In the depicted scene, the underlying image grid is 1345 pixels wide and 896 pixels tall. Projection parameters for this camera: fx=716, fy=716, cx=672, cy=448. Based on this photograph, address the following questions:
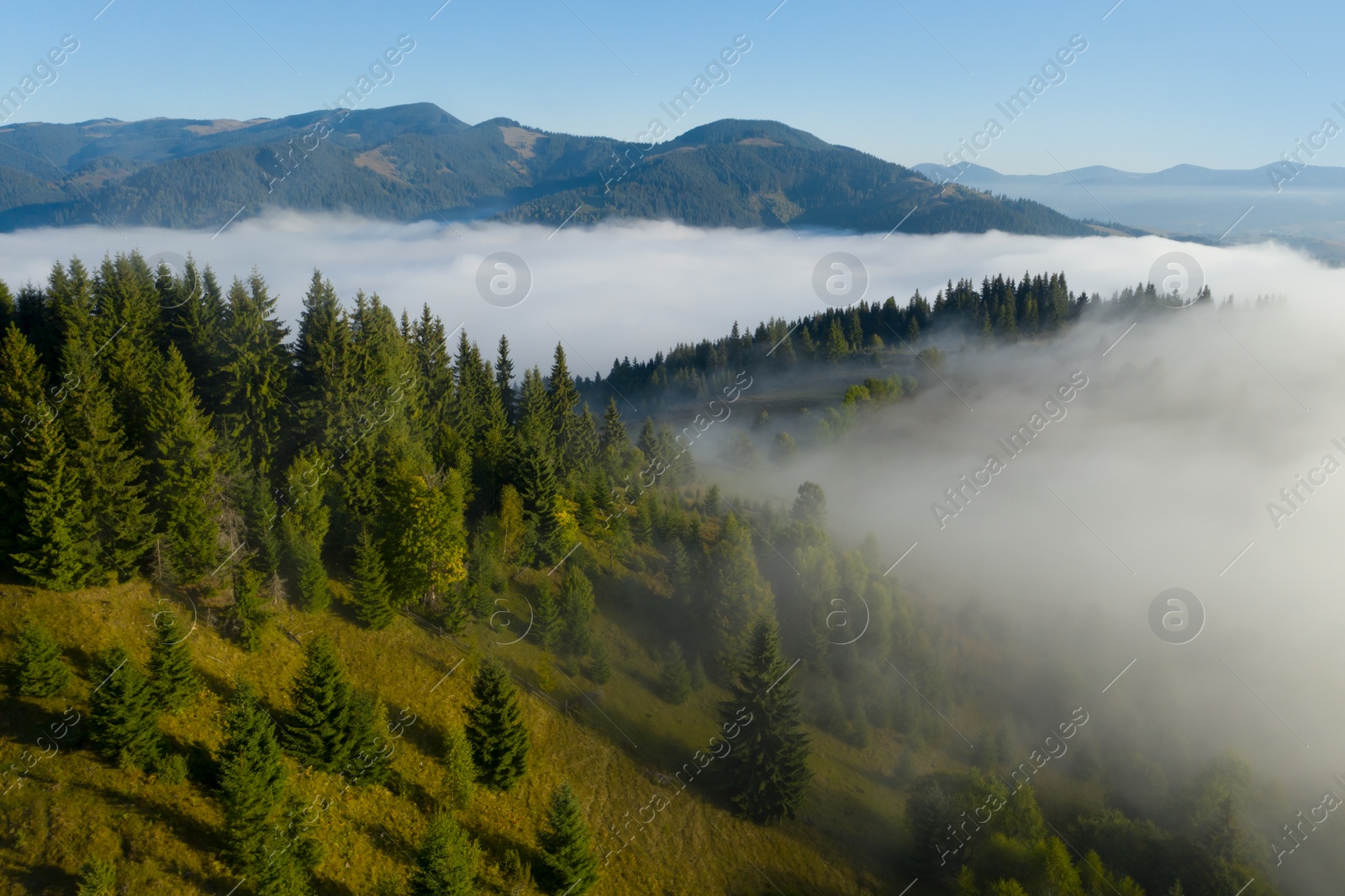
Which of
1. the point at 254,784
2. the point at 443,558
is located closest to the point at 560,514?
the point at 443,558

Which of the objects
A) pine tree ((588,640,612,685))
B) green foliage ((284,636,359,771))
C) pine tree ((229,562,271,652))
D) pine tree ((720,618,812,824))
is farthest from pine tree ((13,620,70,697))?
pine tree ((720,618,812,824))

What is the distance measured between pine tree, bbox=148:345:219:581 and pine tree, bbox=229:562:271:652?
2.33m

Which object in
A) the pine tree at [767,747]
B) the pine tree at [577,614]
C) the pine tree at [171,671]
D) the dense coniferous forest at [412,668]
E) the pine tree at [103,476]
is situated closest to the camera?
the dense coniferous forest at [412,668]

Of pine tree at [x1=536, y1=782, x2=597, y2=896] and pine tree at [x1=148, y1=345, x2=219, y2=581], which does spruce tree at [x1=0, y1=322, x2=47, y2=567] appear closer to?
pine tree at [x1=148, y1=345, x2=219, y2=581]

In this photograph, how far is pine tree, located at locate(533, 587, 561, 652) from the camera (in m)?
49.9

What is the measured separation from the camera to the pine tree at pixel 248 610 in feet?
123

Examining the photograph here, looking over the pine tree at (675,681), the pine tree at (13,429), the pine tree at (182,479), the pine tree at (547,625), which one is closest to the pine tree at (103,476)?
the pine tree at (182,479)

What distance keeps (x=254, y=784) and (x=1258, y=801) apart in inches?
2438

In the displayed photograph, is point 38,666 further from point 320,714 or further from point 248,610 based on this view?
point 320,714

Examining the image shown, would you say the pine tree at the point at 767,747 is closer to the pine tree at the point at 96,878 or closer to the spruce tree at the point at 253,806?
the spruce tree at the point at 253,806

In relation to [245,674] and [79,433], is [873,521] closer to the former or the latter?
[245,674]

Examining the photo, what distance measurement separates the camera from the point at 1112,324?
7200 inches

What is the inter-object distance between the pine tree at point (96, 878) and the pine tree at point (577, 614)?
2779cm

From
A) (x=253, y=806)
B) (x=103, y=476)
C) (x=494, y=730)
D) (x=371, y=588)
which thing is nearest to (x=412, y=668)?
(x=371, y=588)
